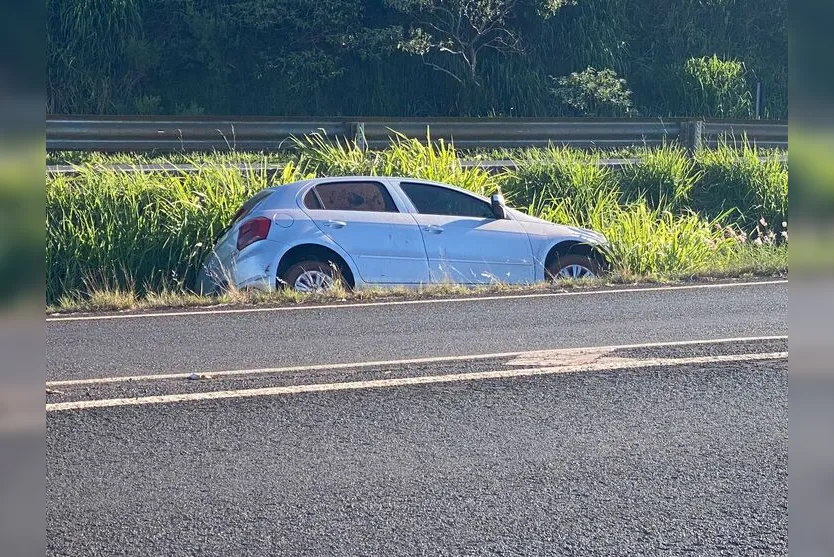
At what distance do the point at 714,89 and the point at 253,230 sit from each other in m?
16.2

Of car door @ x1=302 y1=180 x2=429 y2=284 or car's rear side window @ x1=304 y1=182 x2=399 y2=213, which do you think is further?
car's rear side window @ x1=304 y1=182 x2=399 y2=213

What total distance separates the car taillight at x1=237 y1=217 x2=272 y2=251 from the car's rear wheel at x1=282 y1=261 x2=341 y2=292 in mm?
462

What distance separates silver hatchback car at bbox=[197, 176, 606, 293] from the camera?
1062 centimetres

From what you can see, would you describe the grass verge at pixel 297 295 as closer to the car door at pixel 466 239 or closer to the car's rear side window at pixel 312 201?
the car door at pixel 466 239

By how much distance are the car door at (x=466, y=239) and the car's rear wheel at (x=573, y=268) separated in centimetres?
31

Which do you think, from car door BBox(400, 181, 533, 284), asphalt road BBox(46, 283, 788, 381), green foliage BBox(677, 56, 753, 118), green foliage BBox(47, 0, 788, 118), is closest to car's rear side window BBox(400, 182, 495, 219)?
car door BBox(400, 181, 533, 284)

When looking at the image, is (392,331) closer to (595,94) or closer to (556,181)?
(556,181)

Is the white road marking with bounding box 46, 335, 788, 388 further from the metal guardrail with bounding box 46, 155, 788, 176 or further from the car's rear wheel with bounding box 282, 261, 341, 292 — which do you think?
the metal guardrail with bounding box 46, 155, 788, 176

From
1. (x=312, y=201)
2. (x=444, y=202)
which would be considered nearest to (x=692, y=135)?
(x=444, y=202)

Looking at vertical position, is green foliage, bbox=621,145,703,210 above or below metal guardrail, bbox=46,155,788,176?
below

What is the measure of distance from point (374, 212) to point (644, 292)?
289 centimetres
